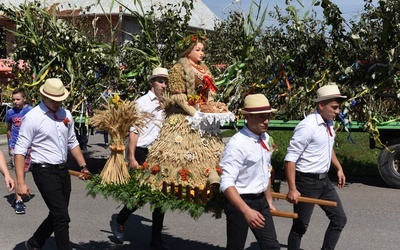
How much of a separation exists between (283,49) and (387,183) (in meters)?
2.59

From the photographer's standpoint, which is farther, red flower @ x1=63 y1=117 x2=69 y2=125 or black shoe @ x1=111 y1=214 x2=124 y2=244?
black shoe @ x1=111 y1=214 x2=124 y2=244

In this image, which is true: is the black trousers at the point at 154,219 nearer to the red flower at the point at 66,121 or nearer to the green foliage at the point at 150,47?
the red flower at the point at 66,121

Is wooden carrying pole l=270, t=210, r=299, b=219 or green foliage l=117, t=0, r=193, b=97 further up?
green foliage l=117, t=0, r=193, b=97

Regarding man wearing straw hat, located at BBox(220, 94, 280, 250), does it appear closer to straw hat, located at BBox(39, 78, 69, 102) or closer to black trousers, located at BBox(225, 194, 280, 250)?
black trousers, located at BBox(225, 194, 280, 250)

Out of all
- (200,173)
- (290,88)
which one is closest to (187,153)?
(200,173)

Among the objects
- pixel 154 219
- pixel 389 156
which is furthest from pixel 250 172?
pixel 389 156

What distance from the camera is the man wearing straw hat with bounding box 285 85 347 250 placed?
6.24 m

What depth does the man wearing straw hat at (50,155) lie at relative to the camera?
6383 mm

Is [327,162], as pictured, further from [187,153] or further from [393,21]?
[393,21]

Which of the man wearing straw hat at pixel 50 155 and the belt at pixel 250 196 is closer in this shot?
the belt at pixel 250 196

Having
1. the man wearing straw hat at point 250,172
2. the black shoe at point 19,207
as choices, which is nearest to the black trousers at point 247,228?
the man wearing straw hat at point 250,172

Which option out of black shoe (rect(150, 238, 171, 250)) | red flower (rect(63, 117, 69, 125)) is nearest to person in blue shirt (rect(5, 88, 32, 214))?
black shoe (rect(150, 238, 171, 250))

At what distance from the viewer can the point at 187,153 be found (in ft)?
22.1

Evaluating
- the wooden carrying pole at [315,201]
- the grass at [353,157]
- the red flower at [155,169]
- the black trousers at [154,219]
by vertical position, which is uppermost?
the red flower at [155,169]
